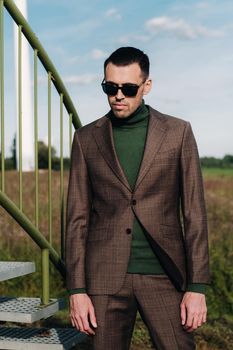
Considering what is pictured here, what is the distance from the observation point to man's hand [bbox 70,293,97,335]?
9.18 ft

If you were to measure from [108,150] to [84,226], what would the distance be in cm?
33

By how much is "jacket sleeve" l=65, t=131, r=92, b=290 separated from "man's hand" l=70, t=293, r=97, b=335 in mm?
49

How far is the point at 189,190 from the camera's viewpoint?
2779 millimetres

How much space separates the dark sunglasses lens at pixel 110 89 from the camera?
2.73 metres

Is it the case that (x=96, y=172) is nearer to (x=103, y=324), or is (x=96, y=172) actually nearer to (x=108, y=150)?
(x=108, y=150)

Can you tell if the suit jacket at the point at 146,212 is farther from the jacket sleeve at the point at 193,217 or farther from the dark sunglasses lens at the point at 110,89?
the dark sunglasses lens at the point at 110,89

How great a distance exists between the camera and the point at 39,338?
12.5 ft

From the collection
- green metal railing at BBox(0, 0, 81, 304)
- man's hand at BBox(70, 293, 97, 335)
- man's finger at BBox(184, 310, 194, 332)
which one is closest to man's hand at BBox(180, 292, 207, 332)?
man's finger at BBox(184, 310, 194, 332)

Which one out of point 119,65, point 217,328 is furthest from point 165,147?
point 217,328

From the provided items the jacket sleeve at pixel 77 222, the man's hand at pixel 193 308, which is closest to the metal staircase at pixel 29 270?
the jacket sleeve at pixel 77 222

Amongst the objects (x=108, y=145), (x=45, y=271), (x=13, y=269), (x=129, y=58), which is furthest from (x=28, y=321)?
(x=129, y=58)

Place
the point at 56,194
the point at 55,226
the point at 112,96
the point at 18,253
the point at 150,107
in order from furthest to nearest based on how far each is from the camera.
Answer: the point at 56,194 → the point at 55,226 → the point at 18,253 → the point at 150,107 → the point at 112,96

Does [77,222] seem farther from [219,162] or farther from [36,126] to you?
[219,162]

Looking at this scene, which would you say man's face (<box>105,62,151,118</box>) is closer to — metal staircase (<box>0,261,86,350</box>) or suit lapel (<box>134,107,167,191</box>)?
suit lapel (<box>134,107,167,191</box>)
